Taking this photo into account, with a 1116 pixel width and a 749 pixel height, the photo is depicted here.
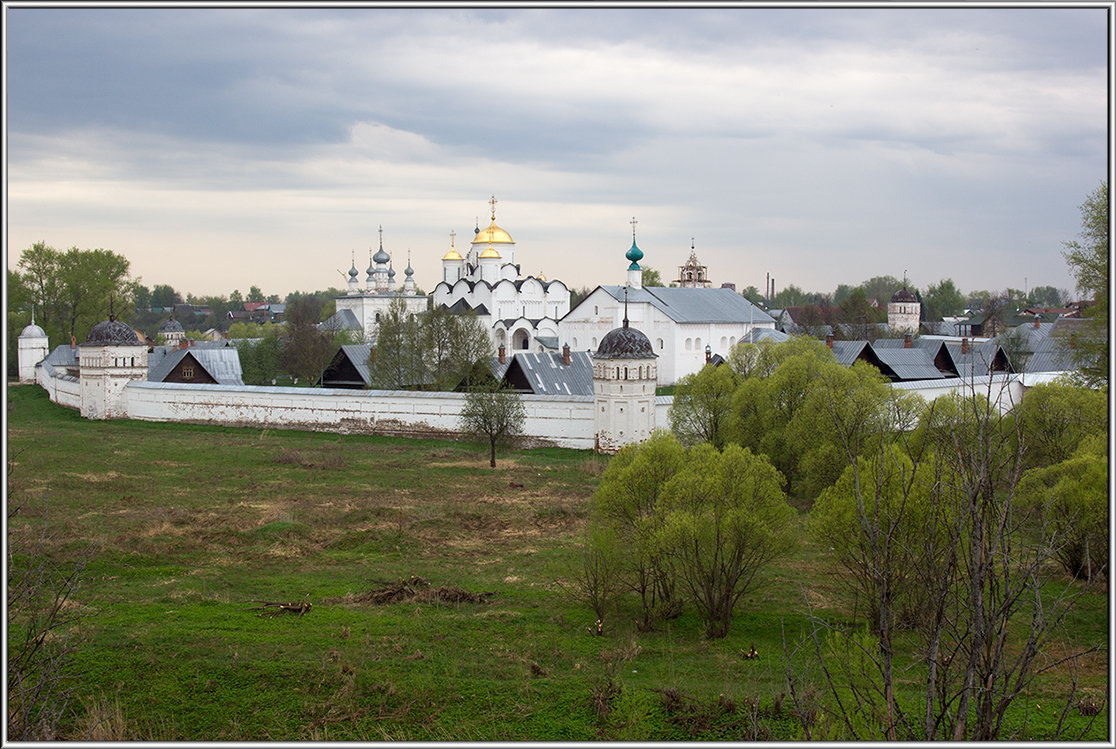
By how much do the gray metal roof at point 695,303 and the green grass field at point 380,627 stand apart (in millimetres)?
20805

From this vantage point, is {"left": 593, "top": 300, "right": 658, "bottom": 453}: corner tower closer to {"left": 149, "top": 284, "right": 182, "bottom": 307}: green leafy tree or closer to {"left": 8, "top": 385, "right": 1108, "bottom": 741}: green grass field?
{"left": 8, "top": 385, "right": 1108, "bottom": 741}: green grass field

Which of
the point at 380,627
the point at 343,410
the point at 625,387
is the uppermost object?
the point at 625,387

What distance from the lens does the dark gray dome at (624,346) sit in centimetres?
2156

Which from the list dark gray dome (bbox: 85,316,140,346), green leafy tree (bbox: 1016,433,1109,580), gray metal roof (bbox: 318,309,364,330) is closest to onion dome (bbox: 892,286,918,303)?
gray metal roof (bbox: 318,309,364,330)

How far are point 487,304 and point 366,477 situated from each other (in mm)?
27490

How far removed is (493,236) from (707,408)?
112 feet

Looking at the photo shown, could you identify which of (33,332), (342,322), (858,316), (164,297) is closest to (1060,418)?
(858,316)

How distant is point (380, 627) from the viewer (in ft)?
31.2

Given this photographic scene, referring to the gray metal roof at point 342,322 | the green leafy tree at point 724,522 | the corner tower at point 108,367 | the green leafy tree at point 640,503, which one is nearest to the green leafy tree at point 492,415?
the green leafy tree at point 640,503

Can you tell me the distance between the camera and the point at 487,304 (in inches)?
1801

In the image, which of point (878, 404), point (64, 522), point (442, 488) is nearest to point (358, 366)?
point (442, 488)

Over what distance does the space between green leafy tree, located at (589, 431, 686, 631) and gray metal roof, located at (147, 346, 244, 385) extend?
23601 mm

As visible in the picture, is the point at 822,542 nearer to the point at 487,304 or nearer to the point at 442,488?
the point at 442,488

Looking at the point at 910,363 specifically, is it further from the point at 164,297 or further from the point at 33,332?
the point at 164,297
